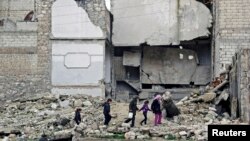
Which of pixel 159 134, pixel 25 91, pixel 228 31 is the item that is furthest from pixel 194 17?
pixel 159 134

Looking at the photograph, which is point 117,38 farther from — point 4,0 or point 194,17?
point 4,0

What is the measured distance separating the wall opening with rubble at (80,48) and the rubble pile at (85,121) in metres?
0.97

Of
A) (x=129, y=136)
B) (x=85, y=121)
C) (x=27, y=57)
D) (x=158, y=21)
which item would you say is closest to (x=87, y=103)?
(x=85, y=121)

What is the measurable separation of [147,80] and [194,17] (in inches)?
165

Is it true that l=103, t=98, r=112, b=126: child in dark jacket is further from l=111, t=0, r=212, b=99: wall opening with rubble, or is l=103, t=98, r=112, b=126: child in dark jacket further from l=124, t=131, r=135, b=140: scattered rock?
l=111, t=0, r=212, b=99: wall opening with rubble

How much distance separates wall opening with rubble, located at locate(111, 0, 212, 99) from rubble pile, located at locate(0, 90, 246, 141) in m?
5.14

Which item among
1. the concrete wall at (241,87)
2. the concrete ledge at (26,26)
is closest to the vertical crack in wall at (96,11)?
the concrete ledge at (26,26)

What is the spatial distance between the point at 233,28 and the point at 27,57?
9.76m

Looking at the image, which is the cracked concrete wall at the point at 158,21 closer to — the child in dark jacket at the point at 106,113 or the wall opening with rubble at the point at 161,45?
the wall opening with rubble at the point at 161,45

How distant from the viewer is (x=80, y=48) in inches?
1114

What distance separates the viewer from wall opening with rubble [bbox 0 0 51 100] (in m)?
28.5

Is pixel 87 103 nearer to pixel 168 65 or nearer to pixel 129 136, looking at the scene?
pixel 129 136

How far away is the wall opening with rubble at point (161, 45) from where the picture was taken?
30.9 meters

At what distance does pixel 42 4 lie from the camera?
28609 millimetres
